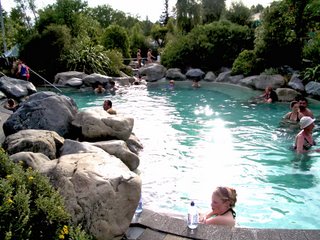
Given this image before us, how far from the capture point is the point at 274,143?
Result: 9805 mm

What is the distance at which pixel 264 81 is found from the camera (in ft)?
62.8

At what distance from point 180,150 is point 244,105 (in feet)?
23.6

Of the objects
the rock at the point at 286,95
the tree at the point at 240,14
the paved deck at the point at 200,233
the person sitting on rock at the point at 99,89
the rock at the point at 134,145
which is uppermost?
the tree at the point at 240,14

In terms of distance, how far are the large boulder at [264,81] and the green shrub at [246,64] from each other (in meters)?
1.39

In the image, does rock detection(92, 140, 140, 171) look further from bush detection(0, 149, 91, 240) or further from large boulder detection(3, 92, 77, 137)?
bush detection(0, 149, 91, 240)

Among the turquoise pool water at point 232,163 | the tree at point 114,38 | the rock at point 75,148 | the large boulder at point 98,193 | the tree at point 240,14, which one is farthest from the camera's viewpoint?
the tree at point 240,14

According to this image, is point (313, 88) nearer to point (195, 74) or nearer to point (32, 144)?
point (195, 74)

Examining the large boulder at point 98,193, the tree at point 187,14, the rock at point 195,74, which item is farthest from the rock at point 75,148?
the tree at point 187,14

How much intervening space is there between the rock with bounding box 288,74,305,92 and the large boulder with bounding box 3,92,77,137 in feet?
43.0

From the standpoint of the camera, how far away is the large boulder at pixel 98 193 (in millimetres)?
3369

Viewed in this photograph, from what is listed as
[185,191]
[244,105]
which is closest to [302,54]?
[244,105]

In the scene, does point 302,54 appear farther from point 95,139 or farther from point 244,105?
point 95,139

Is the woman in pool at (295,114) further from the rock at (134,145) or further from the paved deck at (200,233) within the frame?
the paved deck at (200,233)

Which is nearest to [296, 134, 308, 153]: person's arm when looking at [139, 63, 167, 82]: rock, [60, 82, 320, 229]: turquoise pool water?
[60, 82, 320, 229]: turquoise pool water
